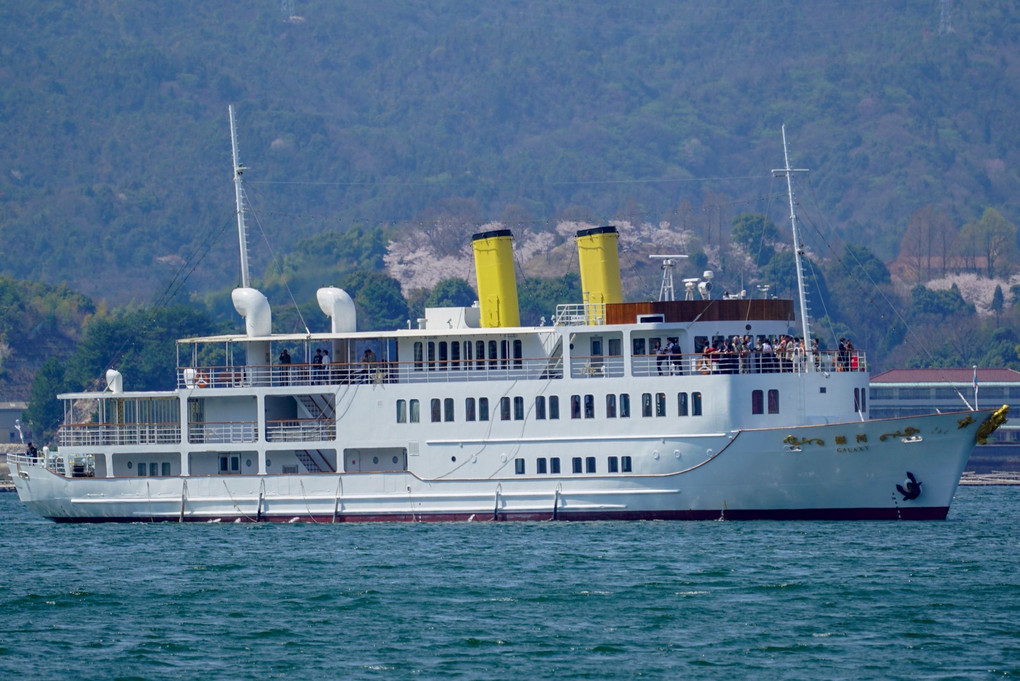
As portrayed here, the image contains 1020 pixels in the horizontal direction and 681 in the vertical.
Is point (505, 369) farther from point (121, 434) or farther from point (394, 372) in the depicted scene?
point (121, 434)

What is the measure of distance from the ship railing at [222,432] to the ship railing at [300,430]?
483 millimetres

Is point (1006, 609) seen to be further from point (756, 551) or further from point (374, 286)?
point (374, 286)

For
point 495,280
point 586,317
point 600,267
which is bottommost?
point 586,317

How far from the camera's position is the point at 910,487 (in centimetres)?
4266

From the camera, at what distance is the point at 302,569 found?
37.7 meters

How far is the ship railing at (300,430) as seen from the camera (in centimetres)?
4616

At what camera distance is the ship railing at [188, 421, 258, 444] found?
46.8m

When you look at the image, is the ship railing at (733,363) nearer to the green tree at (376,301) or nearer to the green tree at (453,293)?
the green tree at (376,301)

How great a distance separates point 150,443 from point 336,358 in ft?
17.9

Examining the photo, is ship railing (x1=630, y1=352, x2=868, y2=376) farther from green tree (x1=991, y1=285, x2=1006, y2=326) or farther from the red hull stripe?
green tree (x1=991, y1=285, x2=1006, y2=326)

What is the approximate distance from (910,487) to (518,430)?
31.6ft

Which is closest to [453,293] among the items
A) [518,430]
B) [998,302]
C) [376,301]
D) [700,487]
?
[376,301]

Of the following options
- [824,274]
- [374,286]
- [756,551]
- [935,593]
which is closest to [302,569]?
[756,551]

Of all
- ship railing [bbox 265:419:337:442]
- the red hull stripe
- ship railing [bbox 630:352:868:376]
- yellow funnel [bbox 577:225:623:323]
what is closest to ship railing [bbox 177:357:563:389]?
ship railing [bbox 265:419:337:442]
